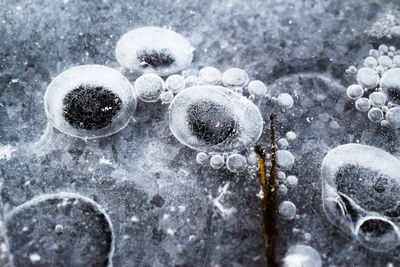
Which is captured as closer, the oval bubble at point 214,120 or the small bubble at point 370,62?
the oval bubble at point 214,120

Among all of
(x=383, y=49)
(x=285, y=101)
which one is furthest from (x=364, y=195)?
(x=383, y=49)

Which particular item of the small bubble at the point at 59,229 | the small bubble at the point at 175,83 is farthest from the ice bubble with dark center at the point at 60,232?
the small bubble at the point at 175,83

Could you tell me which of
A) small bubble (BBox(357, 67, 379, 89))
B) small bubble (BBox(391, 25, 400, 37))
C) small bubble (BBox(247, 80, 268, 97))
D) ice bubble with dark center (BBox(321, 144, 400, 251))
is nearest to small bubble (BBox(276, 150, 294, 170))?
ice bubble with dark center (BBox(321, 144, 400, 251))

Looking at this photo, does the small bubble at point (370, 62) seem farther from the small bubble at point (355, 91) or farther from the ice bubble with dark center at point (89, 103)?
the ice bubble with dark center at point (89, 103)

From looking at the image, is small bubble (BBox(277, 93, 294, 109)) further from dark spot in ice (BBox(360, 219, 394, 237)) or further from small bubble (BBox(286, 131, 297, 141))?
dark spot in ice (BBox(360, 219, 394, 237))

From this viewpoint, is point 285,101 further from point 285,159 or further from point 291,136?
point 285,159

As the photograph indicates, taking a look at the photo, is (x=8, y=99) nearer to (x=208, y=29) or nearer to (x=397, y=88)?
(x=208, y=29)
